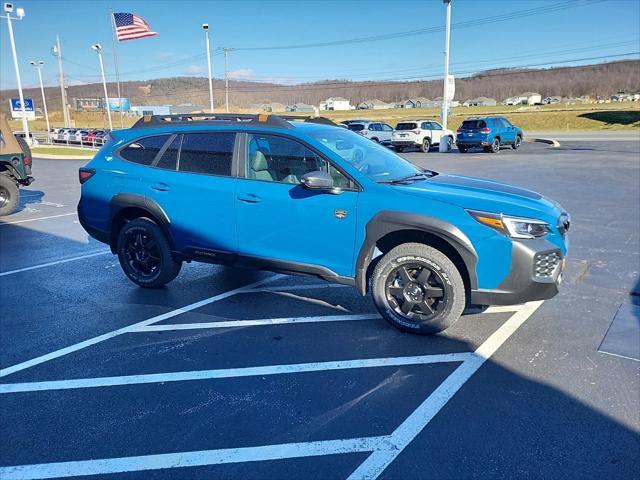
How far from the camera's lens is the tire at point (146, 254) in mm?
5320

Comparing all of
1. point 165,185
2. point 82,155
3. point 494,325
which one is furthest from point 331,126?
point 82,155

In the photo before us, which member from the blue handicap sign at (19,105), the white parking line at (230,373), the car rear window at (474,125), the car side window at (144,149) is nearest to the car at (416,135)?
the car rear window at (474,125)

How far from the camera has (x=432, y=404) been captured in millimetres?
3193

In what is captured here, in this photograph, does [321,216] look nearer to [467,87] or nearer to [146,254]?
[146,254]

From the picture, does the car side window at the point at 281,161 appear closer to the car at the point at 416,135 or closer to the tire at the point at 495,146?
the tire at the point at 495,146

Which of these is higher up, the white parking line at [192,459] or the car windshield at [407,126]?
the car windshield at [407,126]

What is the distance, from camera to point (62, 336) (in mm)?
4352

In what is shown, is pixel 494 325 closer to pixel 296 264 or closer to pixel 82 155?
pixel 296 264

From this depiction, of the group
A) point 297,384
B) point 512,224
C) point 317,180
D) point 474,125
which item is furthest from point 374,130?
point 297,384

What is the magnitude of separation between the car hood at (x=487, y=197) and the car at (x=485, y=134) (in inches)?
819

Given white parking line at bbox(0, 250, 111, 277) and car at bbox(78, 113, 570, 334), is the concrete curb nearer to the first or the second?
car at bbox(78, 113, 570, 334)

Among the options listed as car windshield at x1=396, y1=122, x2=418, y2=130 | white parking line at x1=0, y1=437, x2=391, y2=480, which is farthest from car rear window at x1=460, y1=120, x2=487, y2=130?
white parking line at x1=0, y1=437, x2=391, y2=480

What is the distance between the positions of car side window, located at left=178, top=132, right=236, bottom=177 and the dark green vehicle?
7.17 meters

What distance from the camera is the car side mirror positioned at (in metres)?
4.05
